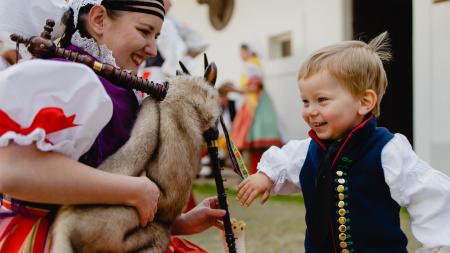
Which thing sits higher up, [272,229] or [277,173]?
[277,173]

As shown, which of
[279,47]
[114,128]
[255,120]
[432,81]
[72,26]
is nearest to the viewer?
[114,128]

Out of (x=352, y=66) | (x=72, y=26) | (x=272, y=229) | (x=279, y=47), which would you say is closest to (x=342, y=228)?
(x=352, y=66)

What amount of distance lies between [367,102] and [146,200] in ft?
2.64

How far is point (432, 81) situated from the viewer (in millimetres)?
5902

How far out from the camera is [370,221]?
1794 millimetres

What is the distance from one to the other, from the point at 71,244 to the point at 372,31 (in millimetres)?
7636

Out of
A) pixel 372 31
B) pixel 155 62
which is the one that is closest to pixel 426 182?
pixel 155 62

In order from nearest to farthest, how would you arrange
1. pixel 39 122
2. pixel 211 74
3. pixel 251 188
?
pixel 39 122 < pixel 211 74 < pixel 251 188

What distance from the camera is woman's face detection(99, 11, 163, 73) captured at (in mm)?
1672

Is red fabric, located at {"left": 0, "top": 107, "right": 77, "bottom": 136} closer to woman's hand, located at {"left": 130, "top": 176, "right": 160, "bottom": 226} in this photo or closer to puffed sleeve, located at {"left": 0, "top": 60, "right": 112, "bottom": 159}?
puffed sleeve, located at {"left": 0, "top": 60, "right": 112, "bottom": 159}

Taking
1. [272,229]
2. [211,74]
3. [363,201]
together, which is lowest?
[272,229]

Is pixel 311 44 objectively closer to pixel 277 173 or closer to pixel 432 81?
pixel 432 81

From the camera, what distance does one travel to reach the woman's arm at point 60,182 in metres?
1.32

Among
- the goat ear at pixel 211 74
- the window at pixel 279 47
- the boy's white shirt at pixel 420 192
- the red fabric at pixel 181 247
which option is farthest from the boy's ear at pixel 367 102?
the window at pixel 279 47
